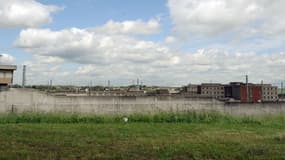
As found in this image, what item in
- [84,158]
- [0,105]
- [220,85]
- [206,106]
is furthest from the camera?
[220,85]

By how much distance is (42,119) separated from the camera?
16.9 m

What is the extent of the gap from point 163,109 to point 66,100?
21.5ft

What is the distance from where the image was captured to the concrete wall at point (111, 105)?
67.4ft

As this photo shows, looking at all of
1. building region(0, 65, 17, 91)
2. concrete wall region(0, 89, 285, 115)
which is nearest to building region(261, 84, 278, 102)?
concrete wall region(0, 89, 285, 115)

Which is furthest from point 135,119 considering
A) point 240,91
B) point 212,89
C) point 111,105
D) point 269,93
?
point 269,93

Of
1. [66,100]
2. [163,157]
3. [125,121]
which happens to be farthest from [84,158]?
[66,100]

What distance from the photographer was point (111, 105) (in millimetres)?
21422

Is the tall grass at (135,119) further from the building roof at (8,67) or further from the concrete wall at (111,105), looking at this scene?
the building roof at (8,67)

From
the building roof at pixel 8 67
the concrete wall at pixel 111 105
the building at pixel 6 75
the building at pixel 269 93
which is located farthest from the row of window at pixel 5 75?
the building at pixel 269 93

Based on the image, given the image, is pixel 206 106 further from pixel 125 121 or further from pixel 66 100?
pixel 66 100

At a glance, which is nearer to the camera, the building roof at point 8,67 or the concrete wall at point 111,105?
the building roof at point 8,67

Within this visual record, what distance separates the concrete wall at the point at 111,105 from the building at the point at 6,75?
553 millimetres

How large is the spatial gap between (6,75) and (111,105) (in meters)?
6.93

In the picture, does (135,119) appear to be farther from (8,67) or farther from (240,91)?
(240,91)
